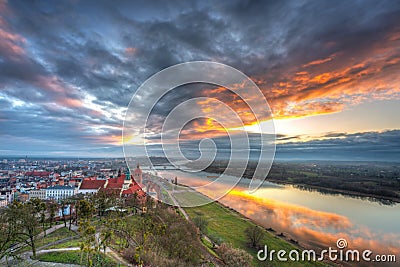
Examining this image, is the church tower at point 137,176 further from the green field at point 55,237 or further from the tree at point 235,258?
the tree at point 235,258

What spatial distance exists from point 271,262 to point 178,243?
6.98m

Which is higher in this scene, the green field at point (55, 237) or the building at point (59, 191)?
the green field at point (55, 237)

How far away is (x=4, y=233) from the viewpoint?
8797 millimetres

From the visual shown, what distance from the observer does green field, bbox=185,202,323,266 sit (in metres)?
15.0

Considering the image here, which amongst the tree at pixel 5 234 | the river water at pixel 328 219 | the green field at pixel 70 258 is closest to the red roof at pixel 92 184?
the river water at pixel 328 219

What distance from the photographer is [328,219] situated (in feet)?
72.7

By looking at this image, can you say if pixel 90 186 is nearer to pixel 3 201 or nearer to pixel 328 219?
pixel 3 201

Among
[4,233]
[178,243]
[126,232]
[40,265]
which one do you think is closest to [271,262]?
[178,243]

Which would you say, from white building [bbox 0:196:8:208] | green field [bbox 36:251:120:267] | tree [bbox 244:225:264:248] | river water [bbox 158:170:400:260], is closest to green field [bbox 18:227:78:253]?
green field [bbox 36:251:120:267]

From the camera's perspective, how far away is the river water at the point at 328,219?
16781mm

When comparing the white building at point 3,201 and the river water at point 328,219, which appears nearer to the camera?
the river water at point 328,219

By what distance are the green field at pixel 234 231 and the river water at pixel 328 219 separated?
1.59m

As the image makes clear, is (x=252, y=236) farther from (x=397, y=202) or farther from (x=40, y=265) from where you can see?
(x=397, y=202)

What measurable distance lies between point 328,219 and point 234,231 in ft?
34.7
